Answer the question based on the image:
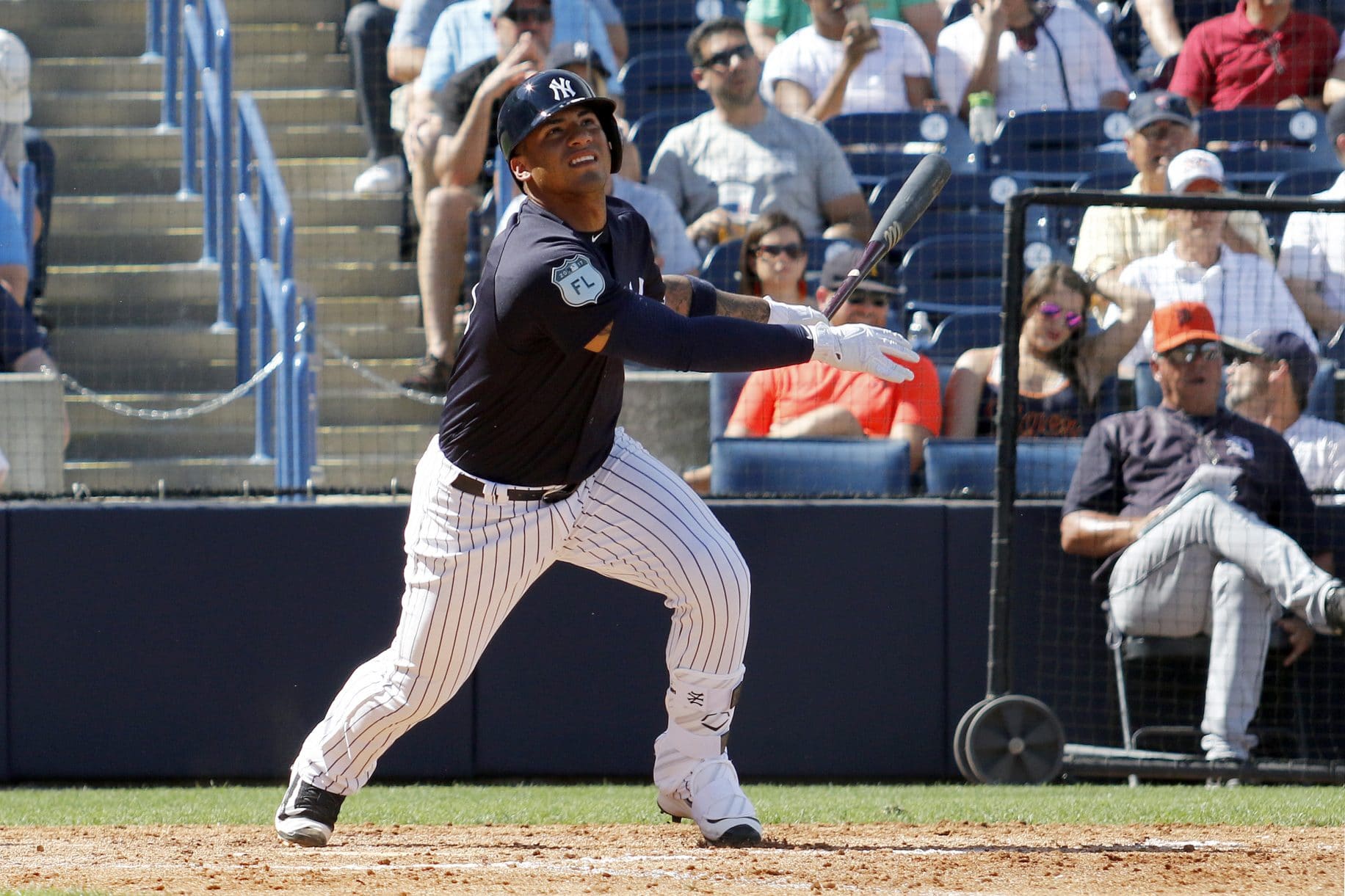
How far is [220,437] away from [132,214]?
1718 mm

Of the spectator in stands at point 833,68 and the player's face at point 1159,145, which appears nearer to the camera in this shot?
the player's face at point 1159,145

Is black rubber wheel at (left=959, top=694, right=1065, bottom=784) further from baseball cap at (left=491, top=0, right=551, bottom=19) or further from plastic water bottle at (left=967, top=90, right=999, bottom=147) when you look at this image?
baseball cap at (left=491, top=0, right=551, bottom=19)

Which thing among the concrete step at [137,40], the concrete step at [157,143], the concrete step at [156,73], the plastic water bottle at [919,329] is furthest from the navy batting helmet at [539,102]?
the concrete step at [137,40]

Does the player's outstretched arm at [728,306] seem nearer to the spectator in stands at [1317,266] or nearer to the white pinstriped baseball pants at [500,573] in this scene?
the white pinstriped baseball pants at [500,573]

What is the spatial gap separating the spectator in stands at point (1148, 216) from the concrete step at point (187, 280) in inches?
119

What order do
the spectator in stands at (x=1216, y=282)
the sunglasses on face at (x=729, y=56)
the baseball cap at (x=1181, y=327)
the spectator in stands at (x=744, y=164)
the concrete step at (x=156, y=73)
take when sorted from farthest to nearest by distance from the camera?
the concrete step at (x=156, y=73)
the sunglasses on face at (x=729, y=56)
the spectator in stands at (x=744, y=164)
the spectator in stands at (x=1216, y=282)
the baseball cap at (x=1181, y=327)

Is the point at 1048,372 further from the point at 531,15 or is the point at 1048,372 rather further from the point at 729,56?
the point at 531,15

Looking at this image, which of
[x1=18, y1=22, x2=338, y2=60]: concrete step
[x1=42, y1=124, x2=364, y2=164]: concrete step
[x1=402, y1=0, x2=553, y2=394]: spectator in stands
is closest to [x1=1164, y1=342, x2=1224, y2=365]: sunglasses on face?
[x1=402, y1=0, x2=553, y2=394]: spectator in stands

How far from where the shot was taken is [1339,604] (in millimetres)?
5297

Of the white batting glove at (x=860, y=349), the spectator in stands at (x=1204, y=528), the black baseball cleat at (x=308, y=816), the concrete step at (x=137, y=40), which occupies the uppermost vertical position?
the concrete step at (x=137, y=40)

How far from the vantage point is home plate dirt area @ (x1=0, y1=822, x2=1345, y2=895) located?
3.47m

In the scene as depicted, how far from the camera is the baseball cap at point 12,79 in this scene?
767cm

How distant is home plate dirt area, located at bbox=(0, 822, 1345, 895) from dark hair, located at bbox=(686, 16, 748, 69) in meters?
4.26

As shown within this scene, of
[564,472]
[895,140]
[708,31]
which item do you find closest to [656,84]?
[708,31]
